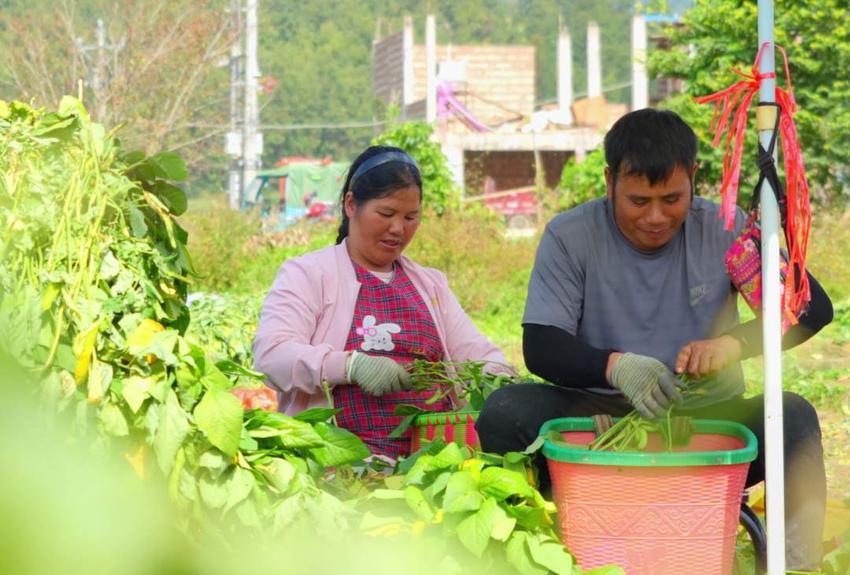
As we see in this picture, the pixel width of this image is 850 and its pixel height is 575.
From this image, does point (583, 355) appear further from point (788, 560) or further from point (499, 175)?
point (499, 175)

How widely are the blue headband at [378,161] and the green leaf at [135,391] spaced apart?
164cm

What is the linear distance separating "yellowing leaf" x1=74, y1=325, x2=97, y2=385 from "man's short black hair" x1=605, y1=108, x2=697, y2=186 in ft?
4.23

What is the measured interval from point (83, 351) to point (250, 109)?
70.7 ft

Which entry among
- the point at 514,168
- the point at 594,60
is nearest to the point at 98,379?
the point at 514,168

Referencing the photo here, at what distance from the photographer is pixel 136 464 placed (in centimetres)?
181

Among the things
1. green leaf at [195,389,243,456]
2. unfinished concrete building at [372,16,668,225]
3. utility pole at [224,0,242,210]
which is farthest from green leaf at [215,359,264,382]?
unfinished concrete building at [372,16,668,225]

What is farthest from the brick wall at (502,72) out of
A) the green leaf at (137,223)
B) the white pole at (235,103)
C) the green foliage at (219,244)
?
the green leaf at (137,223)

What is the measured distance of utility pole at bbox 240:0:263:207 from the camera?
840 inches

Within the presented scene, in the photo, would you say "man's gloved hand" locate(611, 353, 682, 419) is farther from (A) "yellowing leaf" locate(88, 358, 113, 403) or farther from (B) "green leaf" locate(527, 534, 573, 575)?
(A) "yellowing leaf" locate(88, 358, 113, 403)

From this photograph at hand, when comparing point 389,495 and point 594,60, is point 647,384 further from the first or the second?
point 594,60

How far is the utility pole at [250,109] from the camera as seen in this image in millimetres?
21344

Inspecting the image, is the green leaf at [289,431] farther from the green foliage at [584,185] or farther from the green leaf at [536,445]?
the green foliage at [584,185]

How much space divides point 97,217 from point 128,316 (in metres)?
0.17

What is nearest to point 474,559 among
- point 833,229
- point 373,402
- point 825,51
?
point 373,402
